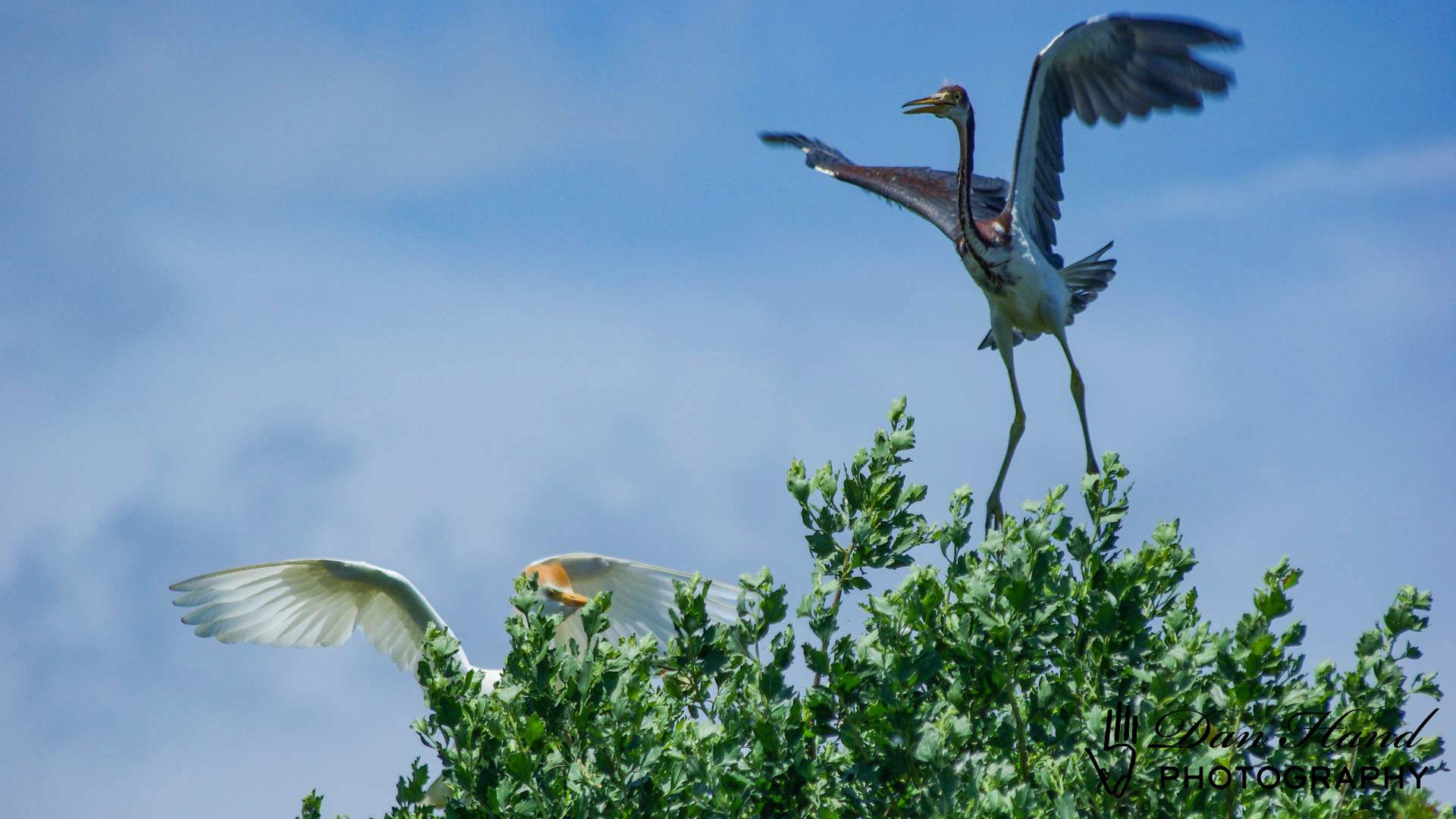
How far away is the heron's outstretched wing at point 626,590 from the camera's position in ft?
33.3

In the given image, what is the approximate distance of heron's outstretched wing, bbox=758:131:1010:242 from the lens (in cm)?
1041

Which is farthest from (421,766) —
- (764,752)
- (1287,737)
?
(1287,737)

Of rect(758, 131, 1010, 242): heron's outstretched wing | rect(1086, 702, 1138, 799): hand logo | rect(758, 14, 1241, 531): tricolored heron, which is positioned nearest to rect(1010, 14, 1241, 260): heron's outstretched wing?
rect(758, 14, 1241, 531): tricolored heron

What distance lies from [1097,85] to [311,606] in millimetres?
6220

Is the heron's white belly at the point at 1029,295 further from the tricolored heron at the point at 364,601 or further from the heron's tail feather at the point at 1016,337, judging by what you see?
the tricolored heron at the point at 364,601

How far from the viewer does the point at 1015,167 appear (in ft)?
31.1

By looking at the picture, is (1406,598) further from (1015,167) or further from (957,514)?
(1015,167)

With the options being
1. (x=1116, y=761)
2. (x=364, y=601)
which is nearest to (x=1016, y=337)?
(x=364, y=601)

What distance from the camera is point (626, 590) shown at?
10375 millimetres

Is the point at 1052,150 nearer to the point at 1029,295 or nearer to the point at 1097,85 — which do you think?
the point at 1097,85

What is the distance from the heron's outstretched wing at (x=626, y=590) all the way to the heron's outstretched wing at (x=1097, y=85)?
3.38 meters

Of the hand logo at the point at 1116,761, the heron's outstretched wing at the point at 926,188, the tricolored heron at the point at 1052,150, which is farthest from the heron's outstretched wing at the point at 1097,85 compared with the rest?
the hand logo at the point at 1116,761

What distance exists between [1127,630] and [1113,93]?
16.2 ft

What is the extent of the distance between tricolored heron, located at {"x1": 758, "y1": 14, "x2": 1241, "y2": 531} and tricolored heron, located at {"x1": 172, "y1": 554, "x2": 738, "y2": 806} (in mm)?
2549
